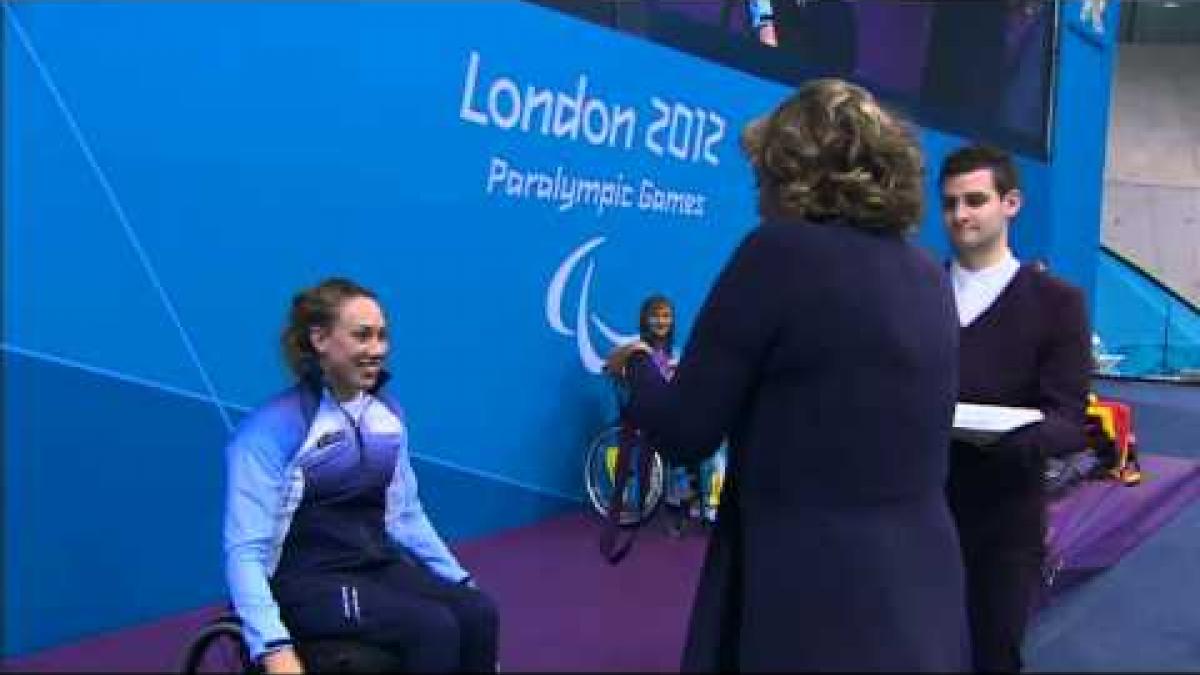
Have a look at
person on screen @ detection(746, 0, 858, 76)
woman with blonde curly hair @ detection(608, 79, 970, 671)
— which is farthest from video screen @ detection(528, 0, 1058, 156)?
woman with blonde curly hair @ detection(608, 79, 970, 671)

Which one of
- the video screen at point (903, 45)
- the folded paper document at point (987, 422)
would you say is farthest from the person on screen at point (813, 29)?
the folded paper document at point (987, 422)

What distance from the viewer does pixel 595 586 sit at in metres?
4.25

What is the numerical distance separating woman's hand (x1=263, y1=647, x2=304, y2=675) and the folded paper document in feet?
3.85

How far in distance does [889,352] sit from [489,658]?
1303mm

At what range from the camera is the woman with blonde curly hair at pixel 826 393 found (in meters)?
1.51

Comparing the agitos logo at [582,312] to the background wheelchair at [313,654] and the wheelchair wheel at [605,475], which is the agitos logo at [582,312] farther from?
the background wheelchair at [313,654]

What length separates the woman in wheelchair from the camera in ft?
7.38


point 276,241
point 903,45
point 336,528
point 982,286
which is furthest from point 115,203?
point 903,45

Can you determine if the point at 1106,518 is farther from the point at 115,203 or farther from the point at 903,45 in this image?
the point at 115,203

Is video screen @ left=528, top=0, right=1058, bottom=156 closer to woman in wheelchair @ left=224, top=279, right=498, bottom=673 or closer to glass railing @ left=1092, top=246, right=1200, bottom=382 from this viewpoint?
woman in wheelchair @ left=224, top=279, right=498, bottom=673

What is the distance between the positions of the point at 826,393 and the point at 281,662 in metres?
1.14

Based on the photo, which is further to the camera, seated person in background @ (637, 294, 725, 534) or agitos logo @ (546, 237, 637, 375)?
seated person in background @ (637, 294, 725, 534)

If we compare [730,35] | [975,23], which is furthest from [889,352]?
[975,23]

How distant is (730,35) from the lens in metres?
6.05
